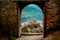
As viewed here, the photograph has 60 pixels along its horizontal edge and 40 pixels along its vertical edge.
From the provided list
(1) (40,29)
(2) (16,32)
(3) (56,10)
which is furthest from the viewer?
(1) (40,29)

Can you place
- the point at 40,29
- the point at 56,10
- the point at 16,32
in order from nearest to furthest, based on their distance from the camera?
the point at 56,10
the point at 16,32
the point at 40,29

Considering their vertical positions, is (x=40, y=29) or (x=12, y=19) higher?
(x=12, y=19)

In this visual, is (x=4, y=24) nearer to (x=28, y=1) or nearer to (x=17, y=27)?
(x=17, y=27)

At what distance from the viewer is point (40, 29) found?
12.3 meters

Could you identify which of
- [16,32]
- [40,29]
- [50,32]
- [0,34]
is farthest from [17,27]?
[40,29]

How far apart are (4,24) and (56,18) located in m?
2.17

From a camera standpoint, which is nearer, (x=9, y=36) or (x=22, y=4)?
(x=9, y=36)

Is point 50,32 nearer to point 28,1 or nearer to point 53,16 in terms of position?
point 53,16

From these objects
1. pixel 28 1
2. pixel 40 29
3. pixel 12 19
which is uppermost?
pixel 28 1

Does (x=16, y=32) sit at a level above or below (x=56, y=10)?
below

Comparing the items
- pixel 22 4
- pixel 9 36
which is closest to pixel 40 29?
pixel 22 4

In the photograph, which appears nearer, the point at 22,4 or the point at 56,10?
the point at 56,10

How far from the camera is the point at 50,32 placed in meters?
9.50

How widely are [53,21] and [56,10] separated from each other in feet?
1.52
